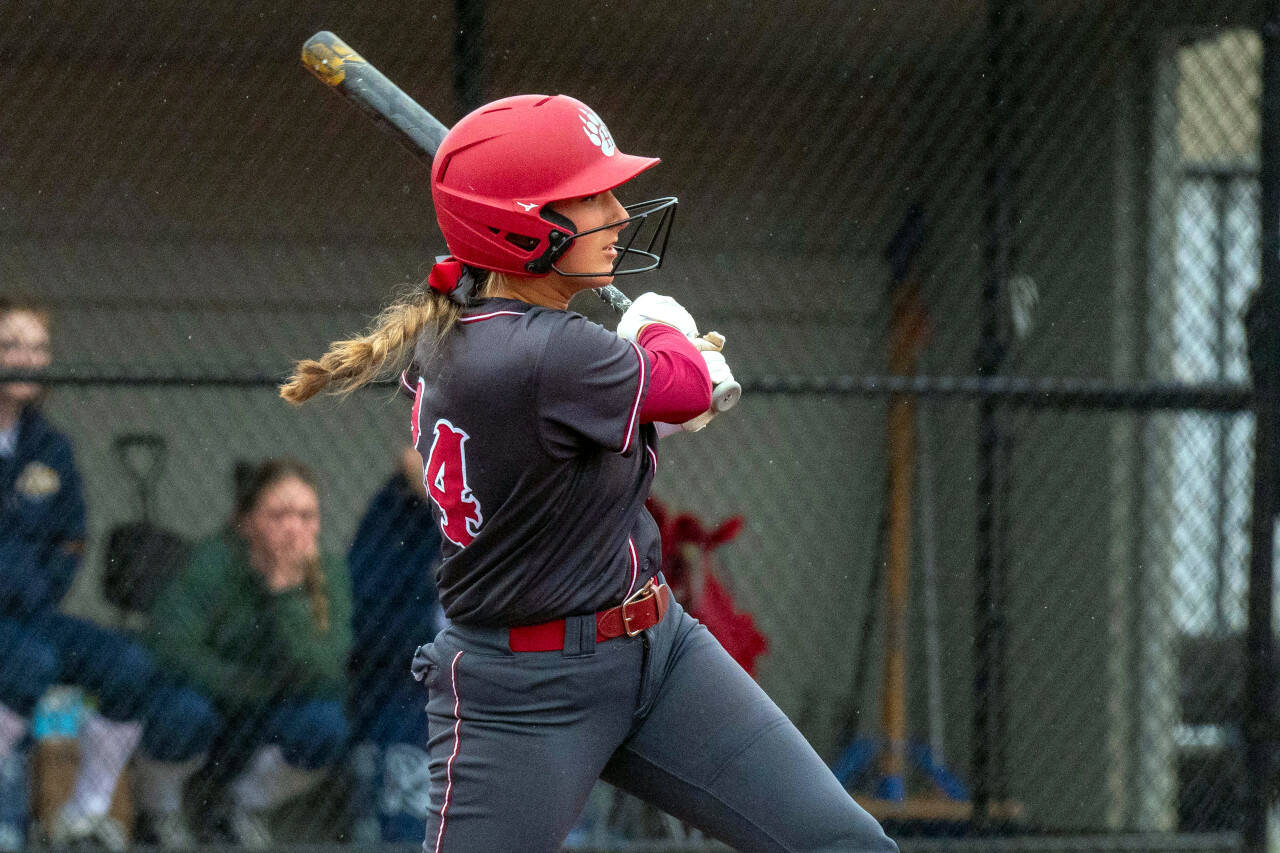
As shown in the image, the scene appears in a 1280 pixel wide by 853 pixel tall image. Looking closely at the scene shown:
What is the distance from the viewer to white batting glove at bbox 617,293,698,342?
226 centimetres

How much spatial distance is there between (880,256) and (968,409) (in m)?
0.66

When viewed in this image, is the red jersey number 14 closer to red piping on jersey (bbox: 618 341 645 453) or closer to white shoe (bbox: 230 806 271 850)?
red piping on jersey (bbox: 618 341 645 453)

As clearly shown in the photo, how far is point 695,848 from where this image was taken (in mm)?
3795

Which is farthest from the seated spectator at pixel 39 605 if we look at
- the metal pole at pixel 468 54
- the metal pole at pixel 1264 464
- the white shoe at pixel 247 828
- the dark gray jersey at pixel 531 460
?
the metal pole at pixel 1264 464

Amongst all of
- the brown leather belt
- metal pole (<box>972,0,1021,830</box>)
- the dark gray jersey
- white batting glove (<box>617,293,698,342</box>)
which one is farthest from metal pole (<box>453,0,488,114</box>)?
the brown leather belt

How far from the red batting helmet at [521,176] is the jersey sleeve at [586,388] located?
0.46ft

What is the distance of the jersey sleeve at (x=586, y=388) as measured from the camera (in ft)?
6.56

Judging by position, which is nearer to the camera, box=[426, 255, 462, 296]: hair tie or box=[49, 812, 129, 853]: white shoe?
box=[426, 255, 462, 296]: hair tie

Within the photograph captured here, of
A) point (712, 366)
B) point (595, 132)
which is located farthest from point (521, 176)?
point (712, 366)

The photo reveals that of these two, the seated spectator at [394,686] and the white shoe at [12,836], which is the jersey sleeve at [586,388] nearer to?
the seated spectator at [394,686]

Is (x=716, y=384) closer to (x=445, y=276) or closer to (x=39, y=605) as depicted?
(x=445, y=276)

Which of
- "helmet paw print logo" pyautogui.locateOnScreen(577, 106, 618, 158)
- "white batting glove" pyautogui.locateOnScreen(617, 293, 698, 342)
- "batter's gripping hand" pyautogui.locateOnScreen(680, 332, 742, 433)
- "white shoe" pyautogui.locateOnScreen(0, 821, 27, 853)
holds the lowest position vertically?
"white shoe" pyautogui.locateOnScreen(0, 821, 27, 853)

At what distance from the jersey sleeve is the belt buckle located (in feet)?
0.84

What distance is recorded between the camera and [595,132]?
2.13 metres
